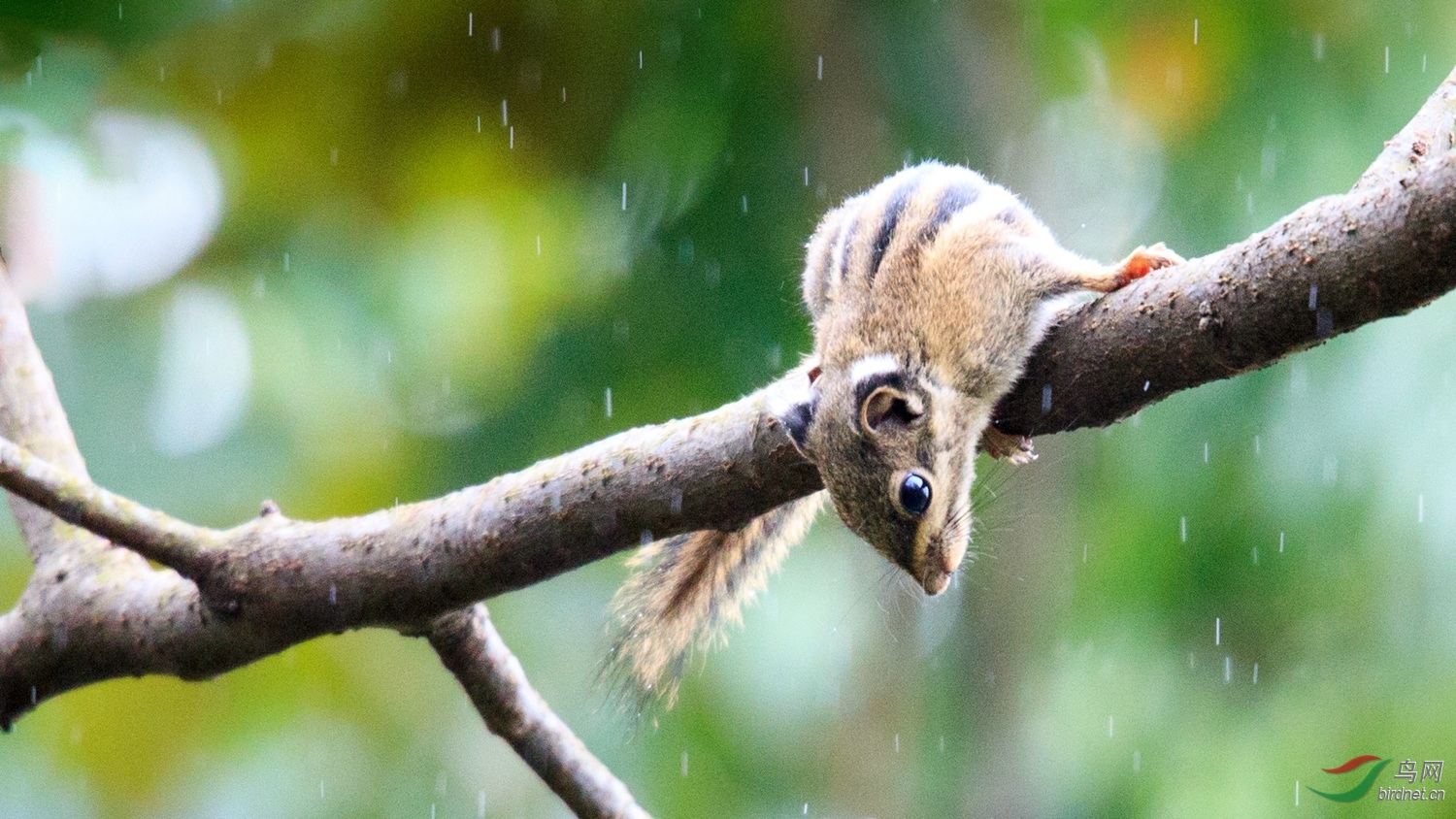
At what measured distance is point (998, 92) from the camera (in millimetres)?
4625

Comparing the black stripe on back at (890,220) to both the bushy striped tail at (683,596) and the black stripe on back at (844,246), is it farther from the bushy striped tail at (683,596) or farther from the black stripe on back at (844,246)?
the bushy striped tail at (683,596)

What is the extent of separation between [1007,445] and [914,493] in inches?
8.0

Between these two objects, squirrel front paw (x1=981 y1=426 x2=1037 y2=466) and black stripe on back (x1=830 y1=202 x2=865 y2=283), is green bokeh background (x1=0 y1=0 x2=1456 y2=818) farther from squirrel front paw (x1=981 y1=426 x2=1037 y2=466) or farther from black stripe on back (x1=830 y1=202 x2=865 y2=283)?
squirrel front paw (x1=981 y1=426 x2=1037 y2=466)

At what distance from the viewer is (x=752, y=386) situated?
15.9 ft

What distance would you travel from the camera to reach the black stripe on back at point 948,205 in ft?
6.79

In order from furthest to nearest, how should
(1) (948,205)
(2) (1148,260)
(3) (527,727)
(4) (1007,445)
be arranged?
1. (3) (527,727)
2. (1) (948,205)
3. (4) (1007,445)
4. (2) (1148,260)

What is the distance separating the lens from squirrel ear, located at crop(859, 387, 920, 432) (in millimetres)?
1921

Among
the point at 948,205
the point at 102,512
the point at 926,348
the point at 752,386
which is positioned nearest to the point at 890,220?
the point at 948,205

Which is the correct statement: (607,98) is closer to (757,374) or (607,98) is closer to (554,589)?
(757,374)

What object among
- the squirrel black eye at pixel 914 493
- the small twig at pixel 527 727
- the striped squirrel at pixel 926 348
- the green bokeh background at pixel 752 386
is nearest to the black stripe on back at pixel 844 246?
the striped squirrel at pixel 926 348

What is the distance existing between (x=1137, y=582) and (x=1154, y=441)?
52cm

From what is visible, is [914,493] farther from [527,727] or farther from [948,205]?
[527,727]

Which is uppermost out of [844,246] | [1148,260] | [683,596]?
[1148,260]

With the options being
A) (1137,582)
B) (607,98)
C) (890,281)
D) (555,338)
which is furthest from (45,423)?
(1137,582)
